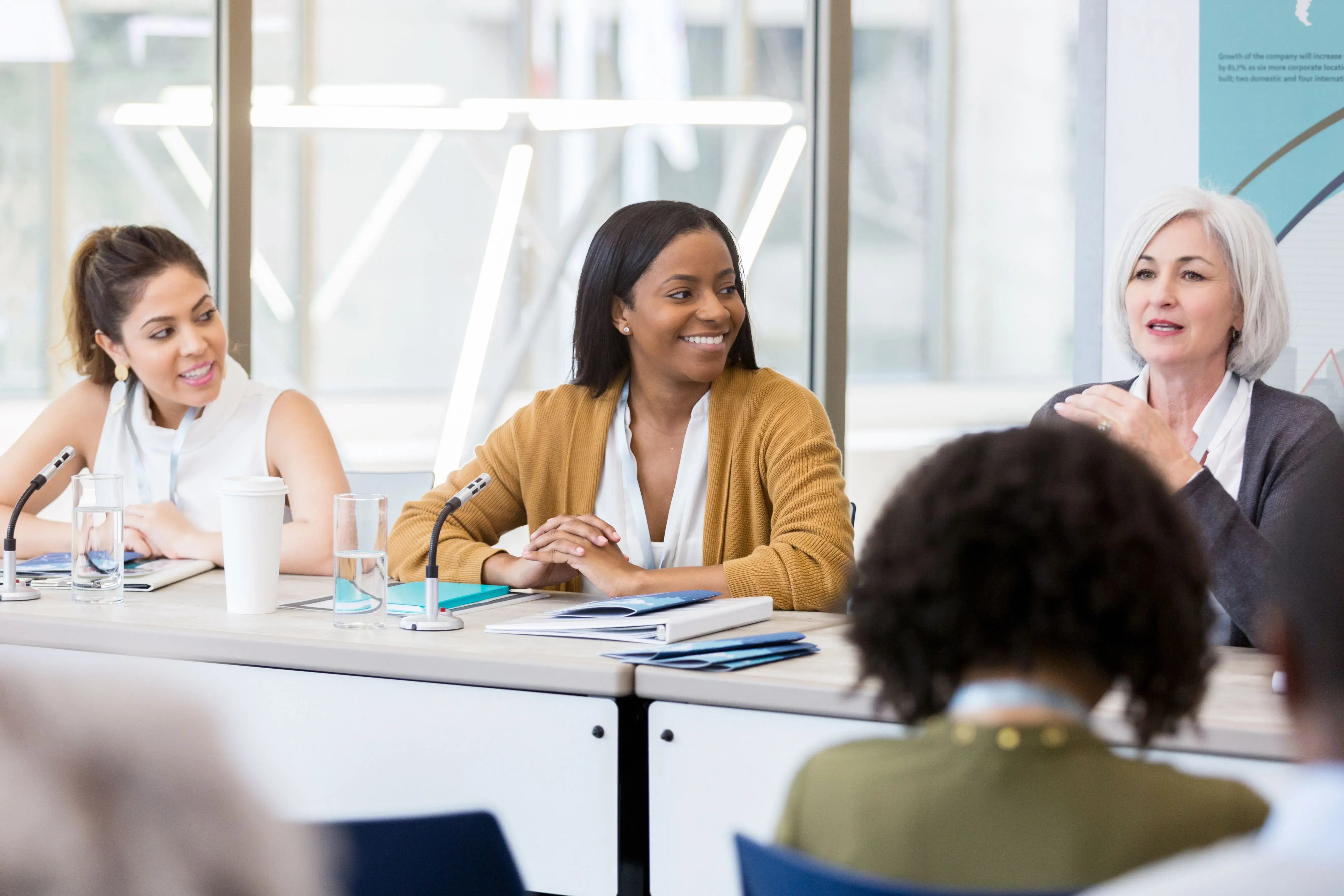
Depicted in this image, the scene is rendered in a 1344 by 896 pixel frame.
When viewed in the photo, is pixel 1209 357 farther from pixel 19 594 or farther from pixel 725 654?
pixel 19 594

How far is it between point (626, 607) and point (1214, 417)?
1.11 m

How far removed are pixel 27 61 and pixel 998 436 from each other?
354 cm

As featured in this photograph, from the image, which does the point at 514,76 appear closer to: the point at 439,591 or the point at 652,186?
the point at 652,186

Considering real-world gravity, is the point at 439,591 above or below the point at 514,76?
below

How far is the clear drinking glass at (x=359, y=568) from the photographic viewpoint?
6.58 feet

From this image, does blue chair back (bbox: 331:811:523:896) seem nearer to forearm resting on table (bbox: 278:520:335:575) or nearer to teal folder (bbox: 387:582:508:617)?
teal folder (bbox: 387:582:508:617)

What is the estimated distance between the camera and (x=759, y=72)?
4.25 m

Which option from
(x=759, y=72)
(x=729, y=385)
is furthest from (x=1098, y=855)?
(x=759, y=72)

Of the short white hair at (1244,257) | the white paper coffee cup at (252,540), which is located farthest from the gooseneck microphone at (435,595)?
the short white hair at (1244,257)

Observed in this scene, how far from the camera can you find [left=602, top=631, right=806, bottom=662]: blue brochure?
178cm

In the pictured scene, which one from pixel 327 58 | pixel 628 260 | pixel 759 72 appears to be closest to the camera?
A: pixel 628 260

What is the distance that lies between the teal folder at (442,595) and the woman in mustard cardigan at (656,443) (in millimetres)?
67

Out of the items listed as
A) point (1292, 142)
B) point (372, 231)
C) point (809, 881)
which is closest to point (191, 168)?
point (372, 231)

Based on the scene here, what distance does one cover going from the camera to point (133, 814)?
1.94 feet
